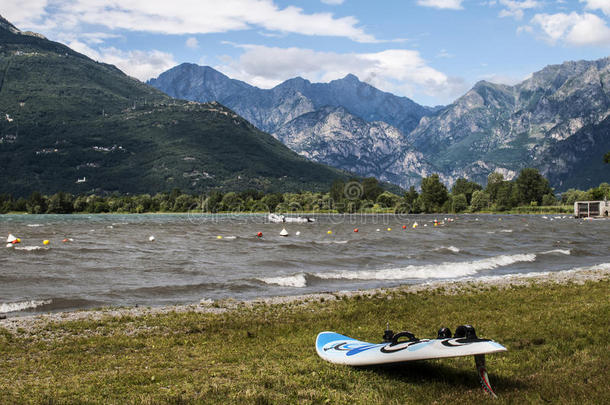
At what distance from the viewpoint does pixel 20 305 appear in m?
22.3

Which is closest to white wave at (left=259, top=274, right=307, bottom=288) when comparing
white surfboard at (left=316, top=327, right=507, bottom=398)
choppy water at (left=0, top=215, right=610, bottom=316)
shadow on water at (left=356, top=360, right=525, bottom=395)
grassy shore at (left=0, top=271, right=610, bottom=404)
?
choppy water at (left=0, top=215, right=610, bottom=316)

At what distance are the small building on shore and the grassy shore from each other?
173 meters

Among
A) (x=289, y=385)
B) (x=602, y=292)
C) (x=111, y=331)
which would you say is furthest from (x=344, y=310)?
(x=602, y=292)

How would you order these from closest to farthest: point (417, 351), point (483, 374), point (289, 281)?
point (483, 374)
point (417, 351)
point (289, 281)

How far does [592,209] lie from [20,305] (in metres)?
193

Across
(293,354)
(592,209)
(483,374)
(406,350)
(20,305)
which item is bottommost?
(592,209)

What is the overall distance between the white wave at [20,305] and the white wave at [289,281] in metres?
12.3

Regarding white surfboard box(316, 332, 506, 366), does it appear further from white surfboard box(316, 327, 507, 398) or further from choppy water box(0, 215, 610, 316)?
choppy water box(0, 215, 610, 316)

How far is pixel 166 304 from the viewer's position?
23.2 metres

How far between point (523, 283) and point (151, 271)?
24581mm

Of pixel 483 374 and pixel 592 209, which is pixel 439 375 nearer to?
pixel 483 374

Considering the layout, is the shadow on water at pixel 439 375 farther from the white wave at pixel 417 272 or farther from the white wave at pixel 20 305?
the white wave at pixel 417 272

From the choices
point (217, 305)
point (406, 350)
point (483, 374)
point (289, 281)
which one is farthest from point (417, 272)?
point (483, 374)

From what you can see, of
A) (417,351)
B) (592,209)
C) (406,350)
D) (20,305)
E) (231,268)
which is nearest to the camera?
(417,351)
